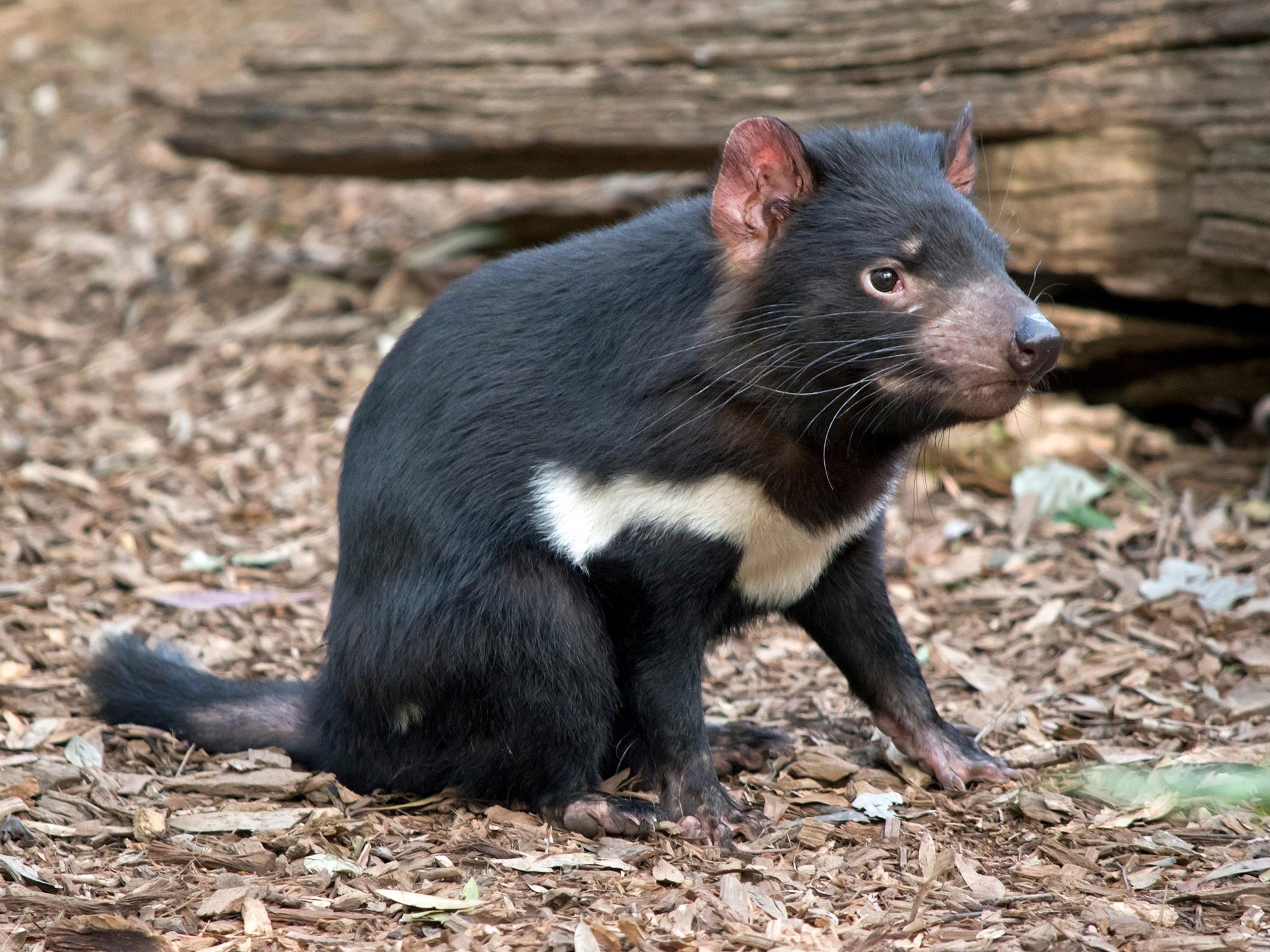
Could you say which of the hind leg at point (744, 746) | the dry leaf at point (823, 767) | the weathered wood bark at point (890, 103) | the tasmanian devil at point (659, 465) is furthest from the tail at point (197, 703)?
the weathered wood bark at point (890, 103)

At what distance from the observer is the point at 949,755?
355 centimetres

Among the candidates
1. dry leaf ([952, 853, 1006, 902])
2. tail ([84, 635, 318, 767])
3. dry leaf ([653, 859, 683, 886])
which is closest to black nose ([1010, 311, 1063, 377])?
dry leaf ([952, 853, 1006, 902])

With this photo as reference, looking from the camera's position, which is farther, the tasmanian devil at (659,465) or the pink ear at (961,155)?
the pink ear at (961,155)

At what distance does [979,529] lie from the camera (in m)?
5.11

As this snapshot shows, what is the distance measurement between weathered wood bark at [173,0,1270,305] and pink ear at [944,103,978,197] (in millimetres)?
1394

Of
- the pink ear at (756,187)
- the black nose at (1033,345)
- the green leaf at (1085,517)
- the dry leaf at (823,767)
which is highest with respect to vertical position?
the pink ear at (756,187)

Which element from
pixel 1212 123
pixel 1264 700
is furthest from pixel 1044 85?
pixel 1264 700

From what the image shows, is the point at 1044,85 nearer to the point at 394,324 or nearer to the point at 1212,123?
the point at 1212,123

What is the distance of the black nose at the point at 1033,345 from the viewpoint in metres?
2.86

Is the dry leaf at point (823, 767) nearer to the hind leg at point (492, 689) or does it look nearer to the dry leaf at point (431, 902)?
the hind leg at point (492, 689)

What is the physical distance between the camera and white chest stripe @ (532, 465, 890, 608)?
3129 mm

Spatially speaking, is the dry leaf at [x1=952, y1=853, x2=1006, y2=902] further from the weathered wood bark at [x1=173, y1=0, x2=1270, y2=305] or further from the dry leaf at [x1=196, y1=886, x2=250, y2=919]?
the weathered wood bark at [x1=173, y1=0, x2=1270, y2=305]

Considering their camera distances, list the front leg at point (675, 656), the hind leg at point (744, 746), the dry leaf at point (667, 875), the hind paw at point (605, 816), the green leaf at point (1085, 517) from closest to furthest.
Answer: the dry leaf at point (667, 875)
the front leg at point (675, 656)
the hind paw at point (605, 816)
the hind leg at point (744, 746)
the green leaf at point (1085, 517)

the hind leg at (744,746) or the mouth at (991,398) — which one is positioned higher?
the mouth at (991,398)
